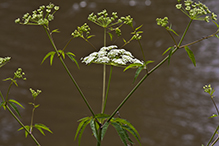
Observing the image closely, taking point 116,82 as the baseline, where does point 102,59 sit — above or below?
above

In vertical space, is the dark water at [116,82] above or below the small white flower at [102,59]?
below

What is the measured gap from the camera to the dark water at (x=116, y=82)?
5.71ft

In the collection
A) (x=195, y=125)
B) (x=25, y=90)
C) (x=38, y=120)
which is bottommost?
(x=195, y=125)

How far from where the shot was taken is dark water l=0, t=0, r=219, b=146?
1739mm

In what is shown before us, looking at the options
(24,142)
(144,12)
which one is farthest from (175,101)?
(24,142)

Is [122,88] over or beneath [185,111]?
over

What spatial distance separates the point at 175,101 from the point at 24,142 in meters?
0.95

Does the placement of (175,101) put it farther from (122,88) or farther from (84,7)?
(84,7)

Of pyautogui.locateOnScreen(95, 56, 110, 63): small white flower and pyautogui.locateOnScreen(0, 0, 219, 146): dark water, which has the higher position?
pyautogui.locateOnScreen(95, 56, 110, 63): small white flower

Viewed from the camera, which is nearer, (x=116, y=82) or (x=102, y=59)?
(x=102, y=59)

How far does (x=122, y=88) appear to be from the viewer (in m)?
1.97

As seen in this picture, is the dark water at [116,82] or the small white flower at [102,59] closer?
the small white flower at [102,59]

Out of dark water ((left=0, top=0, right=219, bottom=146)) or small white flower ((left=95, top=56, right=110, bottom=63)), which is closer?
small white flower ((left=95, top=56, right=110, bottom=63))

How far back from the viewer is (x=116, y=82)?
1987 millimetres
